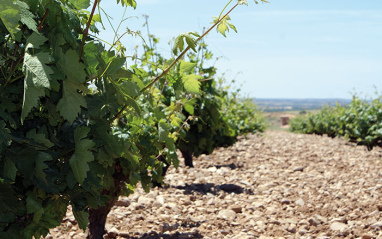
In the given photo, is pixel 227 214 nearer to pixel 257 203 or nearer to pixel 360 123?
pixel 257 203

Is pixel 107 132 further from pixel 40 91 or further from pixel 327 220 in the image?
pixel 327 220

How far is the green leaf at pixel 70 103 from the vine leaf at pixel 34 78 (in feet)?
0.42

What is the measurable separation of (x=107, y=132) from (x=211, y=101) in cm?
417

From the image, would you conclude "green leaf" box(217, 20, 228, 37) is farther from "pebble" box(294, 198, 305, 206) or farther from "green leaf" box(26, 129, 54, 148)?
"pebble" box(294, 198, 305, 206)

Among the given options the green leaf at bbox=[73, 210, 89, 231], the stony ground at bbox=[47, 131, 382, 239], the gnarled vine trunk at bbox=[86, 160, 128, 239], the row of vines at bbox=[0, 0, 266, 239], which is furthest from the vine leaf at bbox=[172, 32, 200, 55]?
the gnarled vine trunk at bbox=[86, 160, 128, 239]

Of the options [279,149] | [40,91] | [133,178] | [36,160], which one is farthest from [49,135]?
[279,149]

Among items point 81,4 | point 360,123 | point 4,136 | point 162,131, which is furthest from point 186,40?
point 360,123

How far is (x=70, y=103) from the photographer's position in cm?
158

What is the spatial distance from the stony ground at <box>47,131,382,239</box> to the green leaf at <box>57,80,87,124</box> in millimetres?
1105

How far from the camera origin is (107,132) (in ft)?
6.04

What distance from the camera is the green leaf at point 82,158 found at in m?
1.65

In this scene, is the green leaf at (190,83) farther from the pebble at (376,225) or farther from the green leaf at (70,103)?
the pebble at (376,225)

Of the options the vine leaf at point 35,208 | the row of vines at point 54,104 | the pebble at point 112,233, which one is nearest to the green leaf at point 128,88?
the row of vines at point 54,104

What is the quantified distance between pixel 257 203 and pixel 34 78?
394 centimetres
